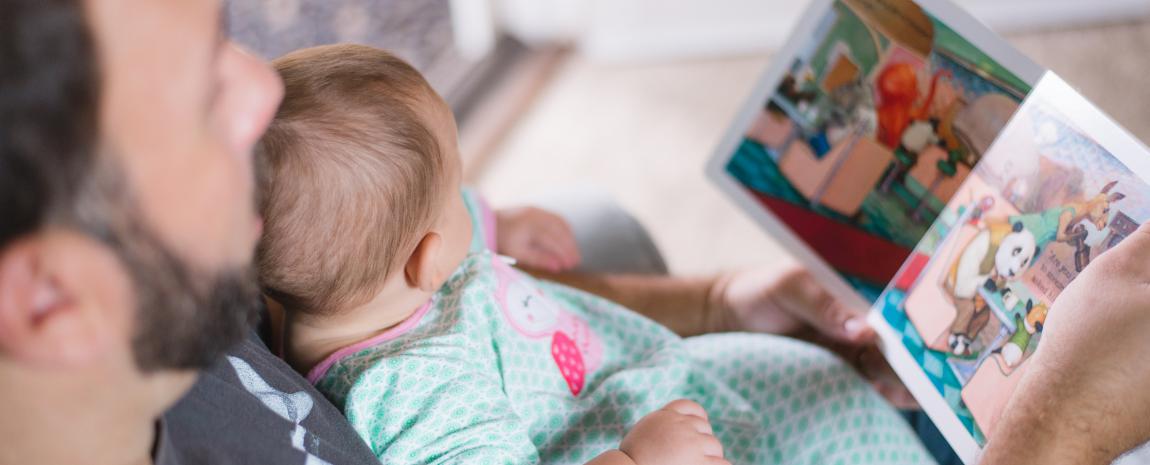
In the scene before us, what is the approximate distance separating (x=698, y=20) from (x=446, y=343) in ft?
5.39

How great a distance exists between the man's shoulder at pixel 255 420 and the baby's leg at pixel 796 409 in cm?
44

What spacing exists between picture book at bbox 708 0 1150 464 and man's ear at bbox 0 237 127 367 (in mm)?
→ 732

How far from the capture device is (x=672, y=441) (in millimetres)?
794

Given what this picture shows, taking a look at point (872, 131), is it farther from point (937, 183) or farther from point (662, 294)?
point (662, 294)

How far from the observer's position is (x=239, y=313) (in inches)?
22.7

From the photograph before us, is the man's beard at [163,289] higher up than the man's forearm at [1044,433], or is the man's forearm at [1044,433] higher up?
the man's forearm at [1044,433]

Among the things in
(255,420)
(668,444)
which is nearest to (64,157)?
(255,420)

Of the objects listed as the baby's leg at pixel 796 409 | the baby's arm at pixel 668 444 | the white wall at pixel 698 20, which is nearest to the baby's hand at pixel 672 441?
the baby's arm at pixel 668 444

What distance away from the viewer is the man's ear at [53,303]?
1.49ft

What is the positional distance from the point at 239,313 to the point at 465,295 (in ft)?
1.18

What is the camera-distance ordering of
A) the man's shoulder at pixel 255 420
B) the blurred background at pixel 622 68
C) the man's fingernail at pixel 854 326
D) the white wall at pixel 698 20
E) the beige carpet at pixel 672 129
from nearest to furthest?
the man's shoulder at pixel 255 420 → the man's fingernail at pixel 854 326 → the beige carpet at pixel 672 129 → the blurred background at pixel 622 68 → the white wall at pixel 698 20

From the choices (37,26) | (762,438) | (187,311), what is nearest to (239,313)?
(187,311)

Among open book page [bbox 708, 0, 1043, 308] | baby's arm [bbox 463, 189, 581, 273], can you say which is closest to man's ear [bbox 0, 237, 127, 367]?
baby's arm [bbox 463, 189, 581, 273]

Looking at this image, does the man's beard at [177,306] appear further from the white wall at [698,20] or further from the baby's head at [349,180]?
the white wall at [698,20]
